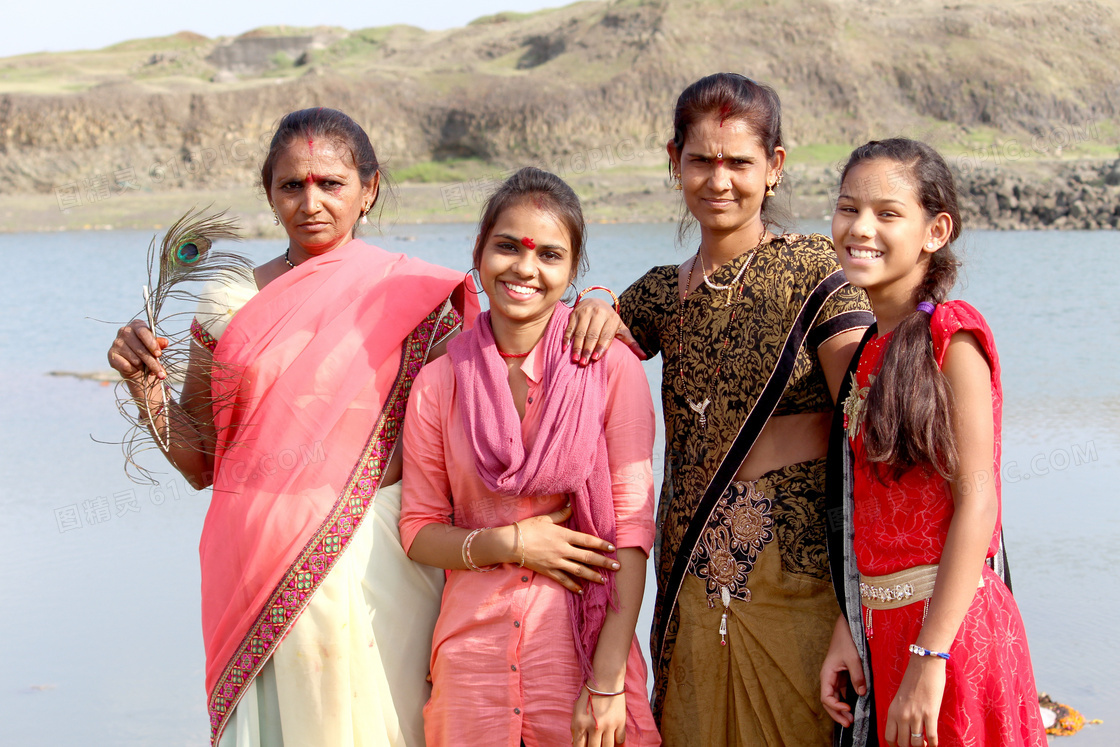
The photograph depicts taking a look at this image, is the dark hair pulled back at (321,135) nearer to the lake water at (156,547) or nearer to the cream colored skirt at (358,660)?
the cream colored skirt at (358,660)

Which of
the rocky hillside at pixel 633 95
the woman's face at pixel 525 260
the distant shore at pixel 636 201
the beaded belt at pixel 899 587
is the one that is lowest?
the beaded belt at pixel 899 587

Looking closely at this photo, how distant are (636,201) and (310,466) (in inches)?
879

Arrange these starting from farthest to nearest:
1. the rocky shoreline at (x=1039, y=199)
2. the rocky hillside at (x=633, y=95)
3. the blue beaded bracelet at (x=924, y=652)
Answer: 1. the rocky hillside at (x=633, y=95)
2. the rocky shoreline at (x=1039, y=199)
3. the blue beaded bracelet at (x=924, y=652)

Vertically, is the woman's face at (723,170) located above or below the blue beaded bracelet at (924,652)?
above

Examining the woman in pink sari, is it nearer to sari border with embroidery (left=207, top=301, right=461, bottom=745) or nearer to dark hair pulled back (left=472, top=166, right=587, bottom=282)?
sari border with embroidery (left=207, top=301, right=461, bottom=745)

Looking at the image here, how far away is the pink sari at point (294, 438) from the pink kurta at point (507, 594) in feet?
0.45

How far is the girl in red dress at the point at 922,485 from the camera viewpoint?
1.75 m

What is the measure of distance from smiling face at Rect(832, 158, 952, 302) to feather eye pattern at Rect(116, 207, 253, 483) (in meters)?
1.26

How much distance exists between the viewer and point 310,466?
83.0 inches

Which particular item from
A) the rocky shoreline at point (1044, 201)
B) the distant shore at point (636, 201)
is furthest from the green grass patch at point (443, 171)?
the rocky shoreline at point (1044, 201)

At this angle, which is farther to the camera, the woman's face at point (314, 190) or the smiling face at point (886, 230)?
the woman's face at point (314, 190)

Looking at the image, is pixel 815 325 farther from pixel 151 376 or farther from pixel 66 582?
pixel 66 582

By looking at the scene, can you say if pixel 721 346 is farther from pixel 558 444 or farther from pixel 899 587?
pixel 899 587

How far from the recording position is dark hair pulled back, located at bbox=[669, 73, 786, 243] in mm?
2119
